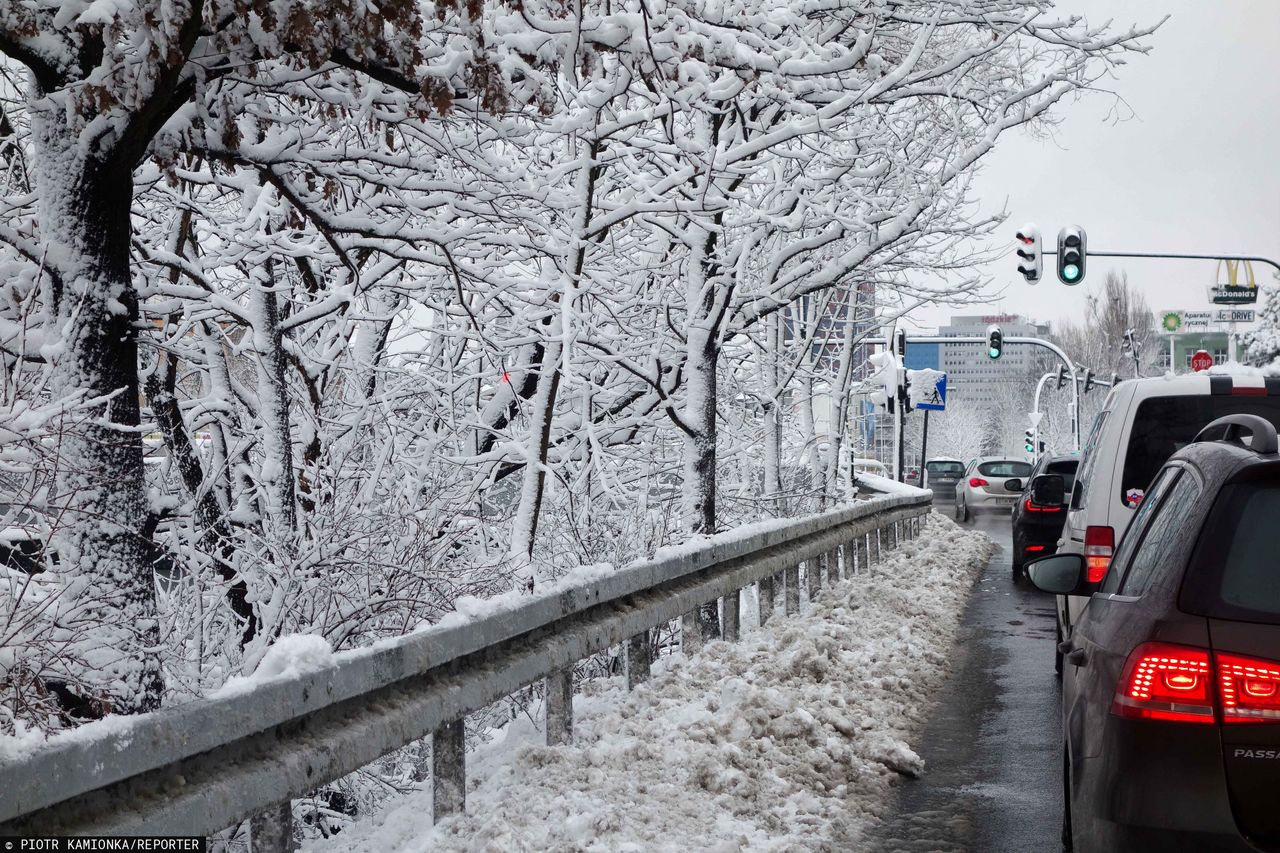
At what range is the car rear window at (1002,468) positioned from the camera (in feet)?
119

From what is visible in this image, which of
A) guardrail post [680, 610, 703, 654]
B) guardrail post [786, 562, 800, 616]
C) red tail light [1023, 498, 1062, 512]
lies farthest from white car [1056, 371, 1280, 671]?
red tail light [1023, 498, 1062, 512]

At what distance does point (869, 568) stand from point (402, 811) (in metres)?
12.6

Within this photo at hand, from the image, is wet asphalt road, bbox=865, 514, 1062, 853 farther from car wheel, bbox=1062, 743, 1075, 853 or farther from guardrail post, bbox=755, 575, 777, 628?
guardrail post, bbox=755, 575, 777, 628

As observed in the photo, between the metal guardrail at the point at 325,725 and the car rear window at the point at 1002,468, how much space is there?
96.3 feet

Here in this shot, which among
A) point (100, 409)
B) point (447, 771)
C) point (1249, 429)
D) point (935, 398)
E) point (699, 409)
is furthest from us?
point (935, 398)

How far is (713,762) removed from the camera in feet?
21.2

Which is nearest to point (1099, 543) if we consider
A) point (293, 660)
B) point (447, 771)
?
point (447, 771)

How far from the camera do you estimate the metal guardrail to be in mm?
3127

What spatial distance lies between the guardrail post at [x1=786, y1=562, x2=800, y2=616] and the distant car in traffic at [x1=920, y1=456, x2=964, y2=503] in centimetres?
3839

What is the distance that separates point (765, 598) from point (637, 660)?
3.45m

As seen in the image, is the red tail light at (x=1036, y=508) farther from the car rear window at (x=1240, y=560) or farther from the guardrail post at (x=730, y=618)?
the car rear window at (x=1240, y=560)

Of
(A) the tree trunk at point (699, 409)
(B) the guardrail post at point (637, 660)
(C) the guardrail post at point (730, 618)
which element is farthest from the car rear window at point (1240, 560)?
(A) the tree trunk at point (699, 409)

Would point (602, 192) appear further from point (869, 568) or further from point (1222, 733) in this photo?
point (1222, 733)

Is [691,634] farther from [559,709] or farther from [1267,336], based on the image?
[1267,336]
